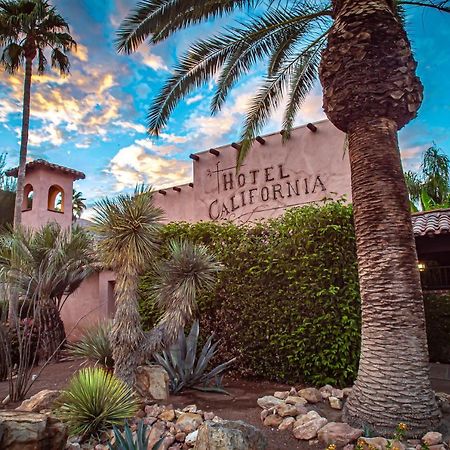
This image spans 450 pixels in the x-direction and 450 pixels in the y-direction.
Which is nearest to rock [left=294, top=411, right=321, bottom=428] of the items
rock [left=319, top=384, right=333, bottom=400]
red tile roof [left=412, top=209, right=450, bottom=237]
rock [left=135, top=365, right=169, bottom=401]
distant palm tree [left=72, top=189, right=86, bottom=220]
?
rock [left=319, top=384, right=333, bottom=400]

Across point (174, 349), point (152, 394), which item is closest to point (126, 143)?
point (174, 349)

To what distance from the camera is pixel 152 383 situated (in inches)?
233

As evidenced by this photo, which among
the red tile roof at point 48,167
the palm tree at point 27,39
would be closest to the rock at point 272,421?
the palm tree at point 27,39

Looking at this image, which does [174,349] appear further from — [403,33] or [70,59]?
[70,59]

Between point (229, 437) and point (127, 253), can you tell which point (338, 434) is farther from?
point (127, 253)

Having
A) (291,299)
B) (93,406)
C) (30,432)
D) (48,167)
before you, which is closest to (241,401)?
(291,299)

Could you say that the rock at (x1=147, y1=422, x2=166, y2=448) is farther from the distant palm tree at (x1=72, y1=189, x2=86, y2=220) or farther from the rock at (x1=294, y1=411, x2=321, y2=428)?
the distant palm tree at (x1=72, y1=189, x2=86, y2=220)

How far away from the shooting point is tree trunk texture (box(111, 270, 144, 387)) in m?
5.77

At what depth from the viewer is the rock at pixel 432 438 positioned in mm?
4059

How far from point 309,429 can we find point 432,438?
48.0 inches

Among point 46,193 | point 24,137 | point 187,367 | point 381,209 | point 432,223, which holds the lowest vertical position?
point 187,367

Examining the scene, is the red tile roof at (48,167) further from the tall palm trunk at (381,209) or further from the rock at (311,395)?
the rock at (311,395)

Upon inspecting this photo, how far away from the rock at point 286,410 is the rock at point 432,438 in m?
1.44

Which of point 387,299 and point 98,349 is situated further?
point 98,349
